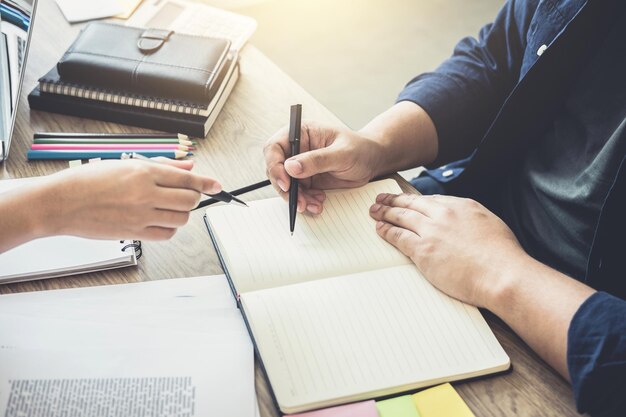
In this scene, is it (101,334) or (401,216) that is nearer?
(101,334)

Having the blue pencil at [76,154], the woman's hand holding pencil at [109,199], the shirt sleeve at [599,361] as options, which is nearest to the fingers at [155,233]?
the woman's hand holding pencil at [109,199]

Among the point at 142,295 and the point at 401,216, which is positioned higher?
the point at 401,216

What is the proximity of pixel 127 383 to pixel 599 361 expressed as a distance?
20.3 inches

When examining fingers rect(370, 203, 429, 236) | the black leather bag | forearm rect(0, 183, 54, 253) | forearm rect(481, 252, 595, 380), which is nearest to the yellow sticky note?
forearm rect(481, 252, 595, 380)

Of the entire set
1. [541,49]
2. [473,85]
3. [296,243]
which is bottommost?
[296,243]

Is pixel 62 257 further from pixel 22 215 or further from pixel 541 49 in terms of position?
pixel 541 49

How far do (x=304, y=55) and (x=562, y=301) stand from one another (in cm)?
206

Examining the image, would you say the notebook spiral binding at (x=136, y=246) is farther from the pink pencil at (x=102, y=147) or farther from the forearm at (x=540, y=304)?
the forearm at (x=540, y=304)

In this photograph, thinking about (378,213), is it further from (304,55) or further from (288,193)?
(304,55)

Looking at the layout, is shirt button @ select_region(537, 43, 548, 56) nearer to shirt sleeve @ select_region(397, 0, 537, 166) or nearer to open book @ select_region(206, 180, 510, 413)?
shirt sleeve @ select_region(397, 0, 537, 166)

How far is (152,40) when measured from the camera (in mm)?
1022

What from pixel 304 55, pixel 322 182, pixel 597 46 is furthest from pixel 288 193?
pixel 304 55

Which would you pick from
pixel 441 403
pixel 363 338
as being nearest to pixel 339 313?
pixel 363 338

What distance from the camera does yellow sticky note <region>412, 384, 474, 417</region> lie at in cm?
65
